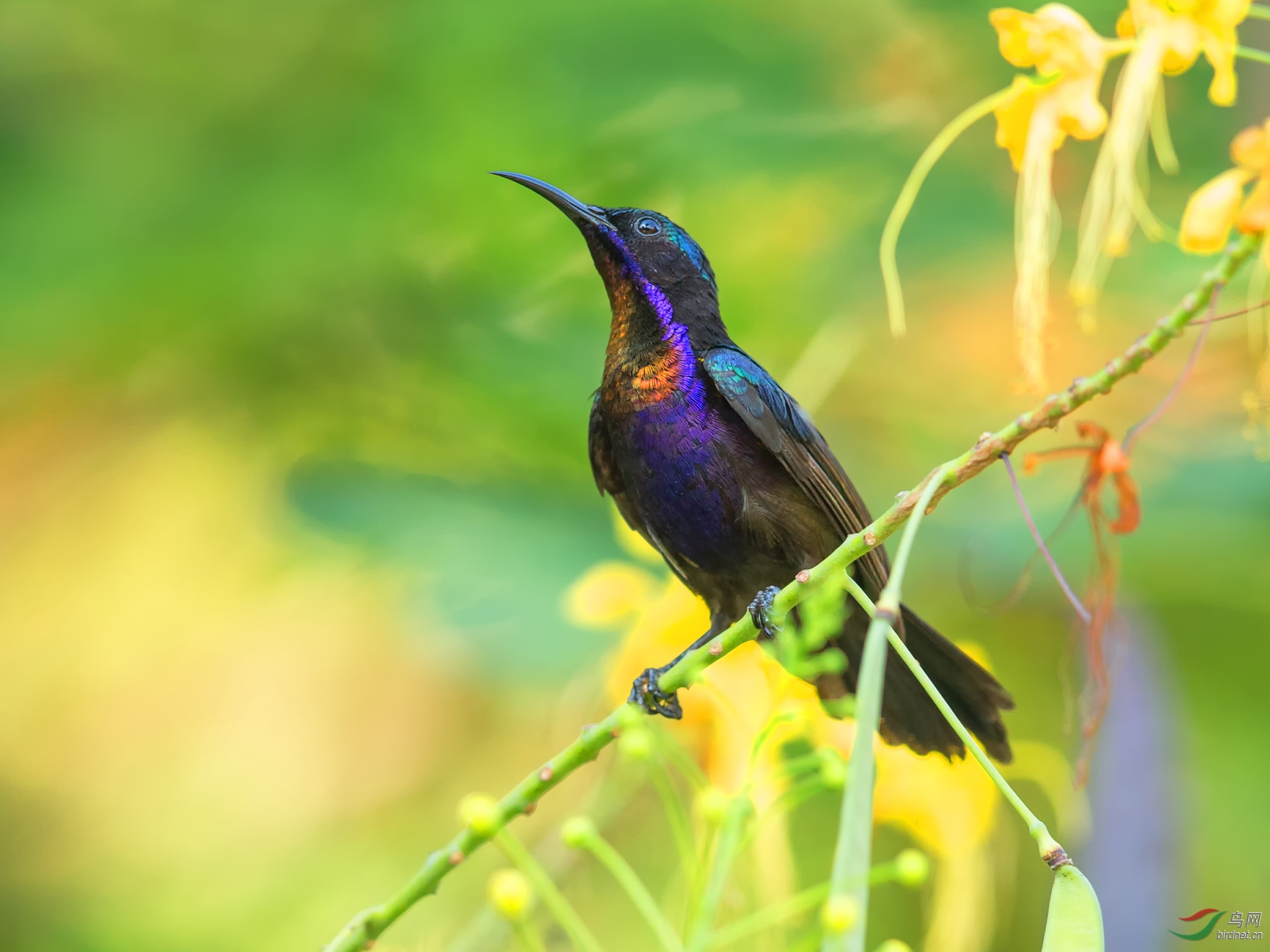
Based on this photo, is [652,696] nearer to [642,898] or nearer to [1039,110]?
[1039,110]

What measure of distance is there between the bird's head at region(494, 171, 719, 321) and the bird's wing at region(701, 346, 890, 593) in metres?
0.19

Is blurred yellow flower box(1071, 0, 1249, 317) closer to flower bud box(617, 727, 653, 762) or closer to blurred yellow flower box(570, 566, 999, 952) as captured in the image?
flower bud box(617, 727, 653, 762)

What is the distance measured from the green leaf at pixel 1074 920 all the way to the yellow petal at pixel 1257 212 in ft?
1.67

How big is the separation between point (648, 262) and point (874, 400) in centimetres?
97

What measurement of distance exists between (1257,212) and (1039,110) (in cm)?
33

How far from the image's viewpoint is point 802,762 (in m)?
0.96

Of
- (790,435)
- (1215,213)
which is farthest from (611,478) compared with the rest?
(1215,213)

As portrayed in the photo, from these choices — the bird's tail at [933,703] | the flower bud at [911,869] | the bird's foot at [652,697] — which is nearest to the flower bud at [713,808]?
the flower bud at [911,869]

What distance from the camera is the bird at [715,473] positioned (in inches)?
75.5

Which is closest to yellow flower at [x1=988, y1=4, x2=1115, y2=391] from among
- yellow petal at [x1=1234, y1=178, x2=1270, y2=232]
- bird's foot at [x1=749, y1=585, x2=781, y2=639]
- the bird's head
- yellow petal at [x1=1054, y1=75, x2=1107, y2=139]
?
yellow petal at [x1=1054, y1=75, x2=1107, y2=139]

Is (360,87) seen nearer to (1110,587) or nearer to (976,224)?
(976,224)

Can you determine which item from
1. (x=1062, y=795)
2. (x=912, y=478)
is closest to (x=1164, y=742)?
(x=1062, y=795)

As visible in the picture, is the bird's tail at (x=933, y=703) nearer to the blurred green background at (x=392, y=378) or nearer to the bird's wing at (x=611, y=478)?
the bird's wing at (x=611, y=478)

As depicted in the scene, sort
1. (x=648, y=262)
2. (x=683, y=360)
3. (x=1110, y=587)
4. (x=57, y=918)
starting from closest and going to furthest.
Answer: (x=1110, y=587), (x=683, y=360), (x=648, y=262), (x=57, y=918)
